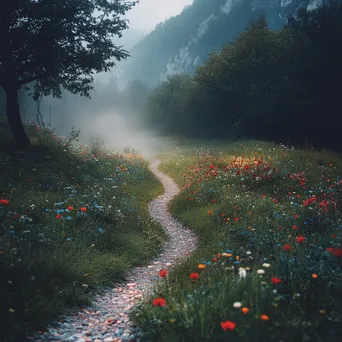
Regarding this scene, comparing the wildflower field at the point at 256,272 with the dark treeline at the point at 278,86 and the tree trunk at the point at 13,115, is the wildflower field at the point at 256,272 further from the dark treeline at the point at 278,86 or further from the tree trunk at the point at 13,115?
the dark treeline at the point at 278,86

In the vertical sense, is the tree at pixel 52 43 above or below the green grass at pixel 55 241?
above

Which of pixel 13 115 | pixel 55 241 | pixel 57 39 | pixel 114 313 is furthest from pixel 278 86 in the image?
pixel 114 313

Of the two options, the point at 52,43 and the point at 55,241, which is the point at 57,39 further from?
the point at 55,241

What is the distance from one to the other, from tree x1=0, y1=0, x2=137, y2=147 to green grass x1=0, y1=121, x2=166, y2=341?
14.3ft

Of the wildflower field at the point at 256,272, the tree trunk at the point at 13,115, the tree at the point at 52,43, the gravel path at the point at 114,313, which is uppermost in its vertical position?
the tree at the point at 52,43

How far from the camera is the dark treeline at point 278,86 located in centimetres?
2812

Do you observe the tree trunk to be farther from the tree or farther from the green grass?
the green grass

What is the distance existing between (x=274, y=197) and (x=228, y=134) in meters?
30.3

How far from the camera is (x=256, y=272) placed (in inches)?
179

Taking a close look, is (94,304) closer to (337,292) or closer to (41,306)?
(41,306)

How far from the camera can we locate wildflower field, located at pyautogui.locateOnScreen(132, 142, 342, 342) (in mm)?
3459

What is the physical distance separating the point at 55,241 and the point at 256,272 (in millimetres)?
Answer: 4282

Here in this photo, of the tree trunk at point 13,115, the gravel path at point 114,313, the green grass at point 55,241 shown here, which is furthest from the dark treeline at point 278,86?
the gravel path at point 114,313

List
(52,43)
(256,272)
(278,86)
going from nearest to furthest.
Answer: (256,272), (52,43), (278,86)
